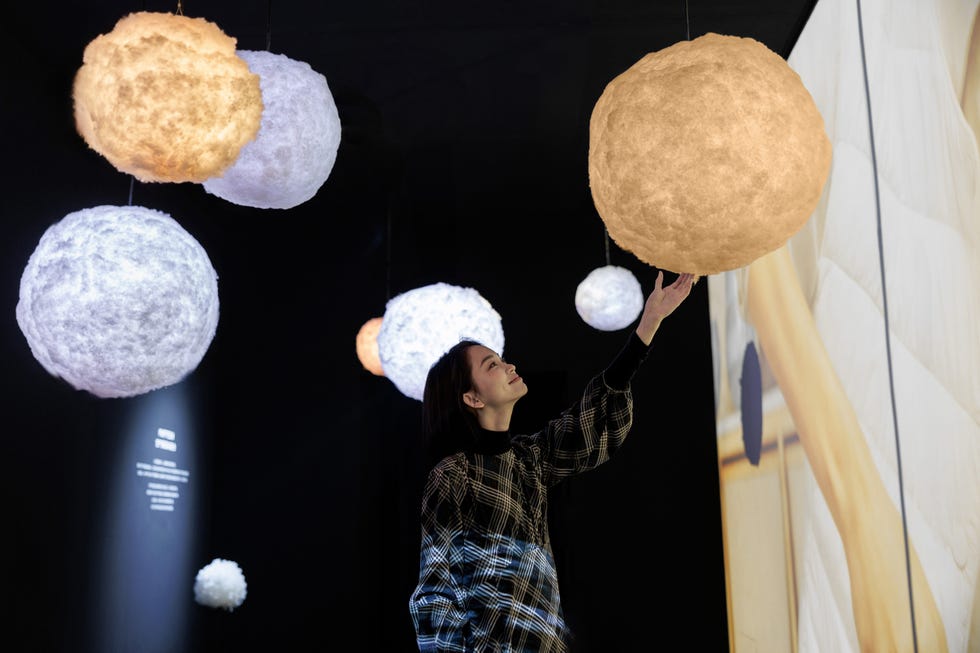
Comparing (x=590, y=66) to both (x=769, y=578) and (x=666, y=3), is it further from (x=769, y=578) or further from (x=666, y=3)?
(x=769, y=578)

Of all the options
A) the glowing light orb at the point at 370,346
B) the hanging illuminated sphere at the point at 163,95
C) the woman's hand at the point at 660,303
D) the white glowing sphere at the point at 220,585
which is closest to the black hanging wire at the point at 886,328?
the woman's hand at the point at 660,303

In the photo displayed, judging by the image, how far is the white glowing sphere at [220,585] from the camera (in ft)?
17.5

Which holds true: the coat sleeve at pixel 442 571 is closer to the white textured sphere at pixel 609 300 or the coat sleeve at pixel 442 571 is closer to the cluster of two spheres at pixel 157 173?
the cluster of two spheres at pixel 157 173

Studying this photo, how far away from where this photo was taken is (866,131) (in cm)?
258

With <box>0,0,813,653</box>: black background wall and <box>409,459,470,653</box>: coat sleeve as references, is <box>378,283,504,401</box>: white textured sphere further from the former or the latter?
<box>0,0,813,653</box>: black background wall

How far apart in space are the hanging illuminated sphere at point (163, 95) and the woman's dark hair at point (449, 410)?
780mm

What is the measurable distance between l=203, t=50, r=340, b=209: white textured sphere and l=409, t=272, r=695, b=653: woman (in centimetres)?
67

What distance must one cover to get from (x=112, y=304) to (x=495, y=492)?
1.05 m

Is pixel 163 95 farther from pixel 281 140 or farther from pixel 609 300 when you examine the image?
pixel 609 300

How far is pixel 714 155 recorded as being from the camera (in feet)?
5.30

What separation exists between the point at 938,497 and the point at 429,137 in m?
3.85

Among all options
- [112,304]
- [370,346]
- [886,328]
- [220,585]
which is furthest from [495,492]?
[220,585]

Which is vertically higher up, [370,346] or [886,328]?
[370,346]

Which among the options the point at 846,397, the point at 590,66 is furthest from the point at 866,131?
the point at 590,66
